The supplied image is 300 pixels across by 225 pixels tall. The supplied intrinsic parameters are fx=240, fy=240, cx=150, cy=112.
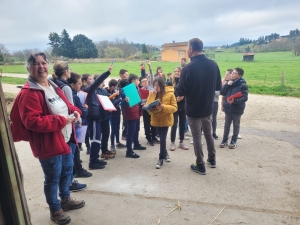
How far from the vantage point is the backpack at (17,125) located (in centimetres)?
256

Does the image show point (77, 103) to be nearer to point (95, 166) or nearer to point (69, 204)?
point (95, 166)

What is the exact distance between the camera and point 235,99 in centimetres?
521

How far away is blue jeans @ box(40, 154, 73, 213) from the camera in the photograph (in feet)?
8.82

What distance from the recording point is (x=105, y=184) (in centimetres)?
387

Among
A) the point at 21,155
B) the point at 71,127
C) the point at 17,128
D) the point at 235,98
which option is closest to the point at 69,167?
the point at 71,127

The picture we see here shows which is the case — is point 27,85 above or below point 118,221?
above

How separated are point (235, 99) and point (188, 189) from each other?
247 centimetres

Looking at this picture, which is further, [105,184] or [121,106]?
[121,106]

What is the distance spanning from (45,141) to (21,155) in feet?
10.1

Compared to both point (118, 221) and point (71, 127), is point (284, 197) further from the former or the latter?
point (71, 127)

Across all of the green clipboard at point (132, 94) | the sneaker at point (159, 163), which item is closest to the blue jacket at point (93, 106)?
the green clipboard at point (132, 94)

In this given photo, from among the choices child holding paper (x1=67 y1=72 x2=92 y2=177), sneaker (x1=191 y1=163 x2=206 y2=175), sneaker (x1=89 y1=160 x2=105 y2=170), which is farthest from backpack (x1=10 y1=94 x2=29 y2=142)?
sneaker (x1=191 y1=163 x2=206 y2=175)

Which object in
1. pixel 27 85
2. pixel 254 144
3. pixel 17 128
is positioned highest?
pixel 27 85

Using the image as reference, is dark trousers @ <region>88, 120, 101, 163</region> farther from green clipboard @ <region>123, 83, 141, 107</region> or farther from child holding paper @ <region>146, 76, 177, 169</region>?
child holding paper @ <region>146, 76, 177, 169</region>
